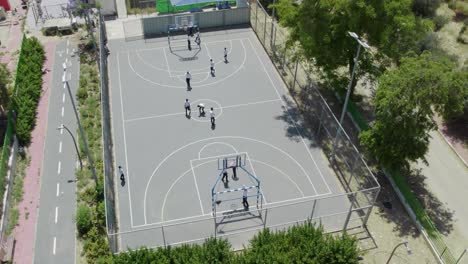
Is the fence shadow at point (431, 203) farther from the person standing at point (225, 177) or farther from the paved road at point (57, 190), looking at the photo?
the paved road at point (57, 190)

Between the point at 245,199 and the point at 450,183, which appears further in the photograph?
the point at 450,183

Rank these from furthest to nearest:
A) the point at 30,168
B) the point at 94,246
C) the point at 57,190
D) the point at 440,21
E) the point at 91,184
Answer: the point at 440,21
the point at 30,168
the point at 91,184
the point at 57,190
the point at 94,246

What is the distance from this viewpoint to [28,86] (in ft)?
105

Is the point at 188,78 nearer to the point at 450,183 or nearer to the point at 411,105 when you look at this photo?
the point at 411,105

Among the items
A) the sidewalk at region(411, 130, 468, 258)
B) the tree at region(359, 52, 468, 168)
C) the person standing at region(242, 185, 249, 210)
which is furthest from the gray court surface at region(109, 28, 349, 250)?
the sidewalk at region(411, 130, 468, 258)

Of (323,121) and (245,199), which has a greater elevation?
(323,121)

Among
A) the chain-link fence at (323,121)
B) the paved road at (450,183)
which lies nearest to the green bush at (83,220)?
the chain-link fence at (323,121)

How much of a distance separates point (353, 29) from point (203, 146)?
1190cm

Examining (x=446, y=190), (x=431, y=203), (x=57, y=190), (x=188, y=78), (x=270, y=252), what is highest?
(x=188, y=78)

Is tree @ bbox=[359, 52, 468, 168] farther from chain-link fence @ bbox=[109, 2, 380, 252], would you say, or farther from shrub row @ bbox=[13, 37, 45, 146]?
shrub row @ bbox=[13, 37, 45, 146]

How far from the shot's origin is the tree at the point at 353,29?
26250 mm

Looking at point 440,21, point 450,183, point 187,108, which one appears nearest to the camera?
point 450,183

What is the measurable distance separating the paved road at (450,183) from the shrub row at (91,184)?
1883 cm

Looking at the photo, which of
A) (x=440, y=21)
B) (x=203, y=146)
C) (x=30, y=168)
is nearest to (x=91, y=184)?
(x=30, y=168)
